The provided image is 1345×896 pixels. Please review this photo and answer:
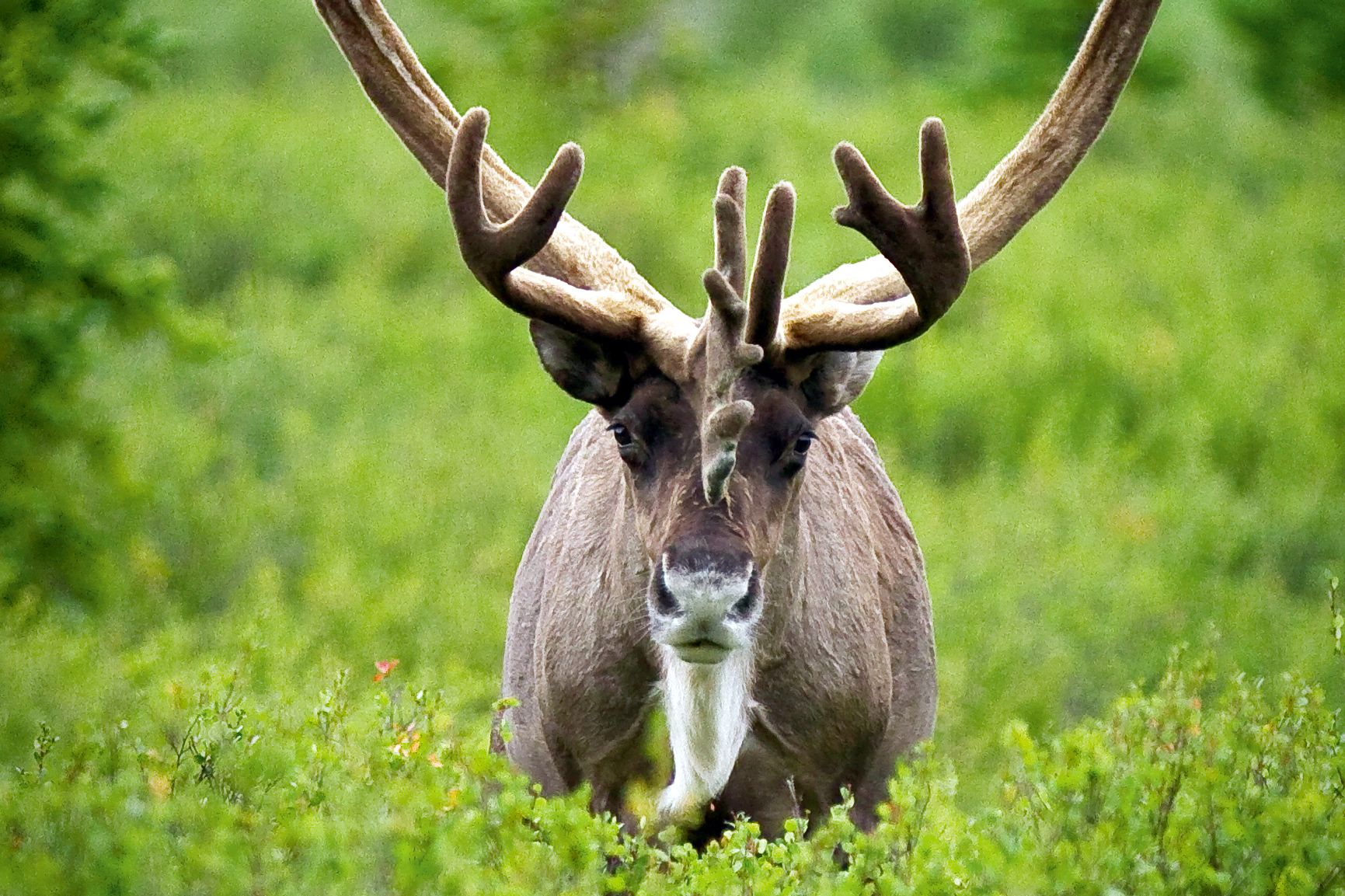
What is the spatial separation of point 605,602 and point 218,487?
8.56 metres

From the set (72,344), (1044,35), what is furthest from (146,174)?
(1044,35)

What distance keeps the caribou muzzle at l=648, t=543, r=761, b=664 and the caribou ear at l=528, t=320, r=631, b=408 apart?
82 centimetres

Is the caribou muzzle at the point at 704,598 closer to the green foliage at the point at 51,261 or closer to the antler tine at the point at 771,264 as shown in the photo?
the antler tine at the point at 771,264

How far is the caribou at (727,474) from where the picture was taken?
5.50m

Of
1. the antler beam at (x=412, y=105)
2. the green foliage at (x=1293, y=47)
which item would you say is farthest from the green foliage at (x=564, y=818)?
the green foliage at (x=1293, y=47)

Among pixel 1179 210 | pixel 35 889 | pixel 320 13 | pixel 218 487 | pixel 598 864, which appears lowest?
pixel 218 487

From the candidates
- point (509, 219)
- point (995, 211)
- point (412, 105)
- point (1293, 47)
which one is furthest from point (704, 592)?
point (1293, 47)

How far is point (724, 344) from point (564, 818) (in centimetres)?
154

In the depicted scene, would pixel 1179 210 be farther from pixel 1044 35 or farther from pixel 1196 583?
pixel 1196 583

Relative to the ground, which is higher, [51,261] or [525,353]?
[51,261]

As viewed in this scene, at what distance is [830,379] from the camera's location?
594 centimetres

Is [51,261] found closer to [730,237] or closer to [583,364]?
[583,364]

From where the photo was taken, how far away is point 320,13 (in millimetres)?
6773

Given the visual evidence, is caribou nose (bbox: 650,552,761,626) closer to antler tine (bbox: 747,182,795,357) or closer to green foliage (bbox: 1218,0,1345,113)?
antler tine (bbox: 747,182,795,357)
